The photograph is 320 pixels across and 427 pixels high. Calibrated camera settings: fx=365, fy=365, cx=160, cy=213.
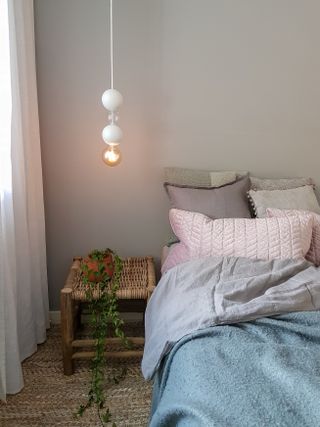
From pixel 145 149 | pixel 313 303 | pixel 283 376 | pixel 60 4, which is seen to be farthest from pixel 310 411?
pixel 60 4

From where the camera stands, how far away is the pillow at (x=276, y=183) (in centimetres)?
210

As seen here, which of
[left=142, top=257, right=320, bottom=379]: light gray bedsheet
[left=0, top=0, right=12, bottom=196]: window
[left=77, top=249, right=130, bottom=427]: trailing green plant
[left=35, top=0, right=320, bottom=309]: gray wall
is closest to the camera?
[left=142, top=257, right=320, bottom=379]: light gray bedsheet

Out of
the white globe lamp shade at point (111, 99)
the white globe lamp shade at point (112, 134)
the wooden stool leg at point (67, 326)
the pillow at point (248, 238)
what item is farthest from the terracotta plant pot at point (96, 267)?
the white globe lamp shade at point (111, 99)

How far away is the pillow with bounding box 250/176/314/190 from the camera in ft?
6.88

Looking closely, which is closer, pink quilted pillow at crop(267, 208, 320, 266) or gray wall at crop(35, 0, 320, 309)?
pink quilted pillow at crop(267, 208, 320, 266)

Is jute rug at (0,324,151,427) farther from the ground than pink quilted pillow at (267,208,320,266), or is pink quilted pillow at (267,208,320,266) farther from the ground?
pink quilted pillow at (267,208,320,266)

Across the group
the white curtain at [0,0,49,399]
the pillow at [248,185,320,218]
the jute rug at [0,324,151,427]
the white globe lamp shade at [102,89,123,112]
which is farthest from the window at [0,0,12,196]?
the pillow at [248,185,320,218]

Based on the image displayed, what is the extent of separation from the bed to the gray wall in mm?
405

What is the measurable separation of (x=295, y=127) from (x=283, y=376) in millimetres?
1664

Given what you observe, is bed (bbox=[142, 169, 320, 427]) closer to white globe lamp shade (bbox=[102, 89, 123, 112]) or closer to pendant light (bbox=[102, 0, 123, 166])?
pendant light (bbox=[102, 0, 123, 166])

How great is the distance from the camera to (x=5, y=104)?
62.9 inches

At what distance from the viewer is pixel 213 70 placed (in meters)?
2.10

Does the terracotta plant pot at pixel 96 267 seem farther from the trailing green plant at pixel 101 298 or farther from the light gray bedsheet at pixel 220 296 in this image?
the light gray bedsheet at pixel 220 296

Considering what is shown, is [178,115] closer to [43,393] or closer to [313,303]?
[313,303]
